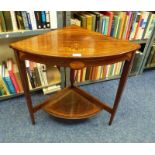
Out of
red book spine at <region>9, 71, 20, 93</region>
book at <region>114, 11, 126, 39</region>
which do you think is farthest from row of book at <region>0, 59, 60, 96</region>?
book at <region>114, 11, 126, 39</region>

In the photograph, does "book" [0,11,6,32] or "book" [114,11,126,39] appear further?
"book" [114,11,126,39]

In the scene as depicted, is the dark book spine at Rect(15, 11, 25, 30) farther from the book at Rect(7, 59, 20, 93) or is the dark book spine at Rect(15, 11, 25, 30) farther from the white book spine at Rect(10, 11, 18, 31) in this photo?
A: the book at Rect(7, 59, 20, 93)

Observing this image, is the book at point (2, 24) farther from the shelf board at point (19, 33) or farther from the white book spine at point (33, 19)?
the white book spine at point (33, 19)

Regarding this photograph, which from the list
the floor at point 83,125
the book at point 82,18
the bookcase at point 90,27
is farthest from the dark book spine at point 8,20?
the floor at point 83,125

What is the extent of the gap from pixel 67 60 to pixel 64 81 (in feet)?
2.25

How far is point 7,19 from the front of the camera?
3.50 feet

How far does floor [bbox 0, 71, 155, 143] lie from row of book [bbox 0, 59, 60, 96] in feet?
0.43

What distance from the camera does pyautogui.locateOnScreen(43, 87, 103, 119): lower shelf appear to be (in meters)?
1.19

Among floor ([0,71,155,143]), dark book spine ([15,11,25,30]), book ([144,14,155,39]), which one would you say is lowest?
floor ([0,71,155,143])

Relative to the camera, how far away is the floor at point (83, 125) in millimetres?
1150
